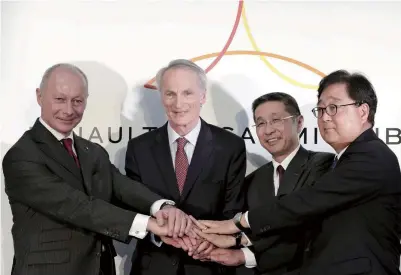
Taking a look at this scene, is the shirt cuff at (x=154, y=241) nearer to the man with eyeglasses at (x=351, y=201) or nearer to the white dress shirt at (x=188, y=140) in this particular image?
the white dress shirt at (x=188, y=140)

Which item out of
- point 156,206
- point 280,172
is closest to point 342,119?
point 280,172

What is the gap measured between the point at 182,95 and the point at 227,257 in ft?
2.94

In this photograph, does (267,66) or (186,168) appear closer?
(186,168)

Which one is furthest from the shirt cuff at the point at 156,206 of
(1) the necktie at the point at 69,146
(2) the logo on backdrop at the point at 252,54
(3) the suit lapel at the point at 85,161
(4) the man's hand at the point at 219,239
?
(2) the logo on backdrop at the point at 252,54

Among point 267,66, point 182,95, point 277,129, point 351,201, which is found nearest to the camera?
point 351,201

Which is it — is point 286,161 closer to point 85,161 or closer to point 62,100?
point 85,161

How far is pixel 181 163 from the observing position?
2865mm

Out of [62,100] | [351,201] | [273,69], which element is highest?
[273,69]

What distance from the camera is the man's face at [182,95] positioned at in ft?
9.29

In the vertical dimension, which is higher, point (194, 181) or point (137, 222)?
point (194, 181)

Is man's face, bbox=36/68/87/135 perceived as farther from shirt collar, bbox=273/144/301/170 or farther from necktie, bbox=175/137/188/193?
shirt collar, bbox=273/144/301/170

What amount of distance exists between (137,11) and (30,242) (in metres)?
1.64

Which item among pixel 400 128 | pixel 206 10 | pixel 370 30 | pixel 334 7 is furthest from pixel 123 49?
pixel 400 128

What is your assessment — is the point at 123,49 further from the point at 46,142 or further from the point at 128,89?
the point at 46,142
